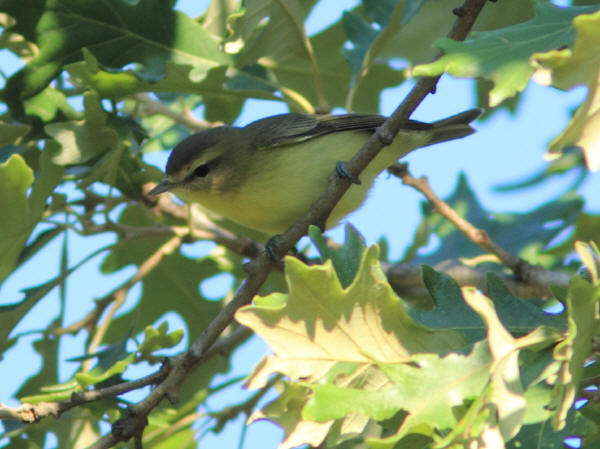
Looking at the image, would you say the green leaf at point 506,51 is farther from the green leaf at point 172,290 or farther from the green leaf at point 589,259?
the green leaf at point 172,290

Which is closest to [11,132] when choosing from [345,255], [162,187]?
[162,187]

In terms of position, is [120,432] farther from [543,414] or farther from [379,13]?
[379,13]

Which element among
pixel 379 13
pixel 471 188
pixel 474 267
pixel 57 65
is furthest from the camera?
pixel 471 188

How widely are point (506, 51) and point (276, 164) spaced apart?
7.92 ft

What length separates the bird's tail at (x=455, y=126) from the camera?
5445 mm

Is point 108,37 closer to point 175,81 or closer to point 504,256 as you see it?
point 175,81

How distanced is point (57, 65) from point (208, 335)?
1.86 metres

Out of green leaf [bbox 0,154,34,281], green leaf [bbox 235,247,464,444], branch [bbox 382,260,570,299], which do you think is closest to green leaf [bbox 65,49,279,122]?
green leaf [bbox 0,154,34,281]

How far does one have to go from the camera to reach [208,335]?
350 centimetres

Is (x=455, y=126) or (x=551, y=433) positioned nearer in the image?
(x=551, y=433)

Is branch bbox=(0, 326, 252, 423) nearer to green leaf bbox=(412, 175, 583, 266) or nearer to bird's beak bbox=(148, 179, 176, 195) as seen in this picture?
bird's beak bbox=(148, 179, 176, 195)

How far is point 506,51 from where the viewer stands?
2646 millimetres

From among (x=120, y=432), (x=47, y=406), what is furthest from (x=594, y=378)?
(x=47, y=406)

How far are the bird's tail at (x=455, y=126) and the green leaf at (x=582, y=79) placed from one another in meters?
3.20
